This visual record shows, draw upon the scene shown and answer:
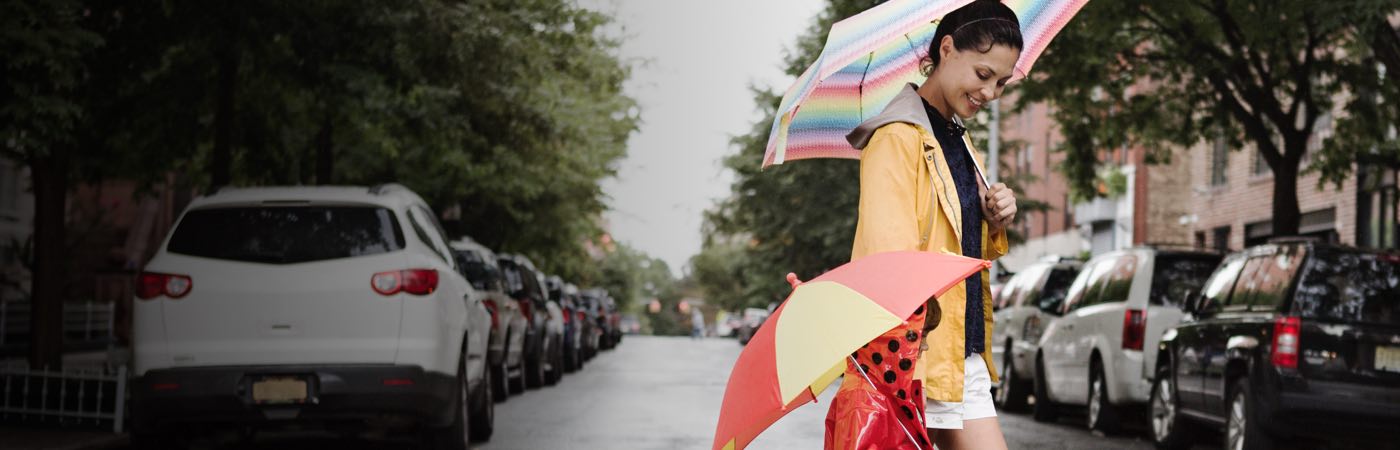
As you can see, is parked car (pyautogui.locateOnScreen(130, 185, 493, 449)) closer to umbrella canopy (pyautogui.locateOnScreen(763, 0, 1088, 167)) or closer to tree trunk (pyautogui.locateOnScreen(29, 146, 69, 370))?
tree trunk (pyautogui.locateOnScreen(29, 146, 69, 370))

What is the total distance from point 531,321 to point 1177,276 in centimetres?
951

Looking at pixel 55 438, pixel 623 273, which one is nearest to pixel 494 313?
pixel 55 438

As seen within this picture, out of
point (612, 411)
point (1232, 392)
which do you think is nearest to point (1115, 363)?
point (1232, 392)

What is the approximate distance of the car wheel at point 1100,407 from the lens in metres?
14.7

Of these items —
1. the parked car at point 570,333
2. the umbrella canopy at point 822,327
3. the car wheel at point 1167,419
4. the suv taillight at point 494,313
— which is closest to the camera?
the umbrella canopy at point 822,327

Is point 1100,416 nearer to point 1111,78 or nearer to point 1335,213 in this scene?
point 1111,78

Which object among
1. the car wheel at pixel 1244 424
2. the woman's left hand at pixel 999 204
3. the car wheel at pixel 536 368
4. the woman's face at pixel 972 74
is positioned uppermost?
the woman's face at pixel 972 74

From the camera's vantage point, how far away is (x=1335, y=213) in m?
29.0

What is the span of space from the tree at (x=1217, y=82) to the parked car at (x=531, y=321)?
245 inches

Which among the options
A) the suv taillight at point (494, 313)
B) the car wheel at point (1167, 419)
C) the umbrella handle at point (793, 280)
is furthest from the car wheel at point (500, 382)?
the umbrella handle at point (793, 280)

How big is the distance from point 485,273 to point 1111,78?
8.35 m

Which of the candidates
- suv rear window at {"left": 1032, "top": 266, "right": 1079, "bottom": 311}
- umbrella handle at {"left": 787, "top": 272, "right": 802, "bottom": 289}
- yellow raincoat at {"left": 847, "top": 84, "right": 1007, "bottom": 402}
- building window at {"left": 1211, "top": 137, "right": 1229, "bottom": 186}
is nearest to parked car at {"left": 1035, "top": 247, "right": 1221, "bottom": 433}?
suv rear window at {"left": 1032, "top": 266, "right": 1079, "bottom": 311}

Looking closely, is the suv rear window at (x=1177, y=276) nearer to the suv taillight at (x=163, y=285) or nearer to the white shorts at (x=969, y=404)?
the suv taillight at (x=163, y=285)

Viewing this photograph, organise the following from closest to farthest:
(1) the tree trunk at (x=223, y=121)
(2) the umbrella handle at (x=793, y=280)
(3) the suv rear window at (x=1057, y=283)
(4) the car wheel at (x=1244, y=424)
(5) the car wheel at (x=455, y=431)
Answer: (2) the umbrella handle at (x=793, y=280), (4) the car wheel at (x=1244, y=424), (5) the car wheel at (x=455, y=431), (1) the tree trunk at (x=223, y=121), (3) the suv rear window at (x=1057, y=283)
